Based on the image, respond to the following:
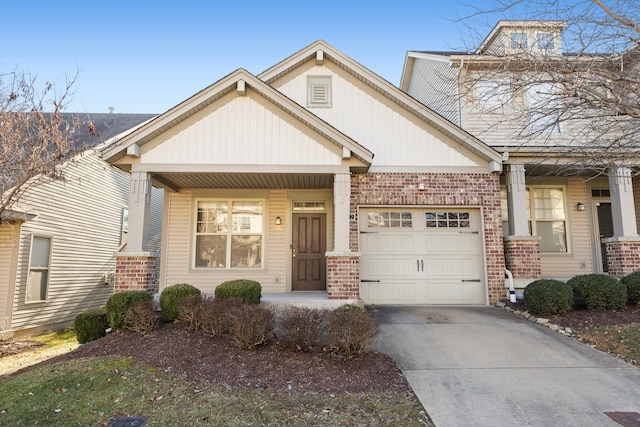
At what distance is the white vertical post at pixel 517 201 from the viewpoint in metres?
9.42

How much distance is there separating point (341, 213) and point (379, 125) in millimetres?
2887

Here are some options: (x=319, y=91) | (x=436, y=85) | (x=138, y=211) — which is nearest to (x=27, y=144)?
(x=138, y=211)

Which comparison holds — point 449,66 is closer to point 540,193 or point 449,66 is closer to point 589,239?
point 540,193

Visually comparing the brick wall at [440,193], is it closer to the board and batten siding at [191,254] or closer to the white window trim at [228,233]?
the board and batten siding at [191,254]

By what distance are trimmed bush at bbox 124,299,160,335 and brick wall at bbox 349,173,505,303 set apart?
15.5 feet

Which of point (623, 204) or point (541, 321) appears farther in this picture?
point (623, 204)

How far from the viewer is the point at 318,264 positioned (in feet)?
33.9

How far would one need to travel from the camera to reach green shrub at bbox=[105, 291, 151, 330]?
702cm

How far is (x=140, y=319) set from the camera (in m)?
6.82

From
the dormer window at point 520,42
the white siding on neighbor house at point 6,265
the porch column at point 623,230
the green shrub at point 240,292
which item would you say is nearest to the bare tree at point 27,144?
the white siding on neighbor house at point 6,265

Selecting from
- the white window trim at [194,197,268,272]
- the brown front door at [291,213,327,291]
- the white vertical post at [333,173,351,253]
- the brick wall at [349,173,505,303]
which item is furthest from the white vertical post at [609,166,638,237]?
the white window trim at [194,197,268,272]

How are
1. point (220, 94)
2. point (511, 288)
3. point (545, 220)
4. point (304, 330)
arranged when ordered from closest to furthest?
1. point (304, 330)
2. point (220, 94)
3. point (511, 288)
4. point (545, 220)

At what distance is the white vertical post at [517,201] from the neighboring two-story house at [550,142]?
0.08 ft

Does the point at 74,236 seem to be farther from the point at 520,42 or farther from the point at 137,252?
the point at 520,42
